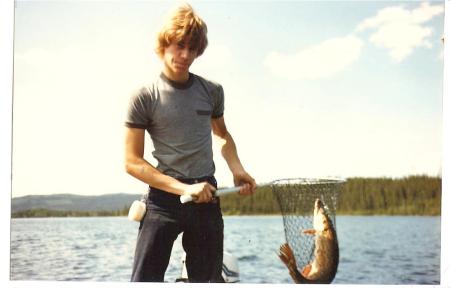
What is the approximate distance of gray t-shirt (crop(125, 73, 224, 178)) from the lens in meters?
2.60

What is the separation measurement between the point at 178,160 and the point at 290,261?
97cm

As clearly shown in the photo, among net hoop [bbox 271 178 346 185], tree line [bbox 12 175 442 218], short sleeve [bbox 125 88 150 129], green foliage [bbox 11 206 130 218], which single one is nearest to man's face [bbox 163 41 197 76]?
short sleeve [bbox 125 88 150 129]

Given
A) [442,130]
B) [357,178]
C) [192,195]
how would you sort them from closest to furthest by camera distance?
1. [192,195]
2. [442,130]
3. [357,178]

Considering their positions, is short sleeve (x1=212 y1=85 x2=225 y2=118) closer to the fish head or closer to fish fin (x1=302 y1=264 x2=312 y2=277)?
the fish head

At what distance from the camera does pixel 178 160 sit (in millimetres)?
2623

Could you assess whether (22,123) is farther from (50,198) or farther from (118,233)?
(118,233)

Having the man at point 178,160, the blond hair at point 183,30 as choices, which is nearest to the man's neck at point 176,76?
the man at point 178,160

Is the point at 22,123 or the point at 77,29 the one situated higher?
the point at 77,29

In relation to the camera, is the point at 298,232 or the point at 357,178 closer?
the point at 298,232

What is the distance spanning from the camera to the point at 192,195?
2482 millimetres

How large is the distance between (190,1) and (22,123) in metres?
1.22

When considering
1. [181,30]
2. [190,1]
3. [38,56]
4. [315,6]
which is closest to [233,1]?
[190,1]

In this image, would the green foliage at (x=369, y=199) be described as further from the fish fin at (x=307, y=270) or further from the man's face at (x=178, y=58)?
the man's face at (x=178, y=58)

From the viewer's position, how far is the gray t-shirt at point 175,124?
2.60 metres
